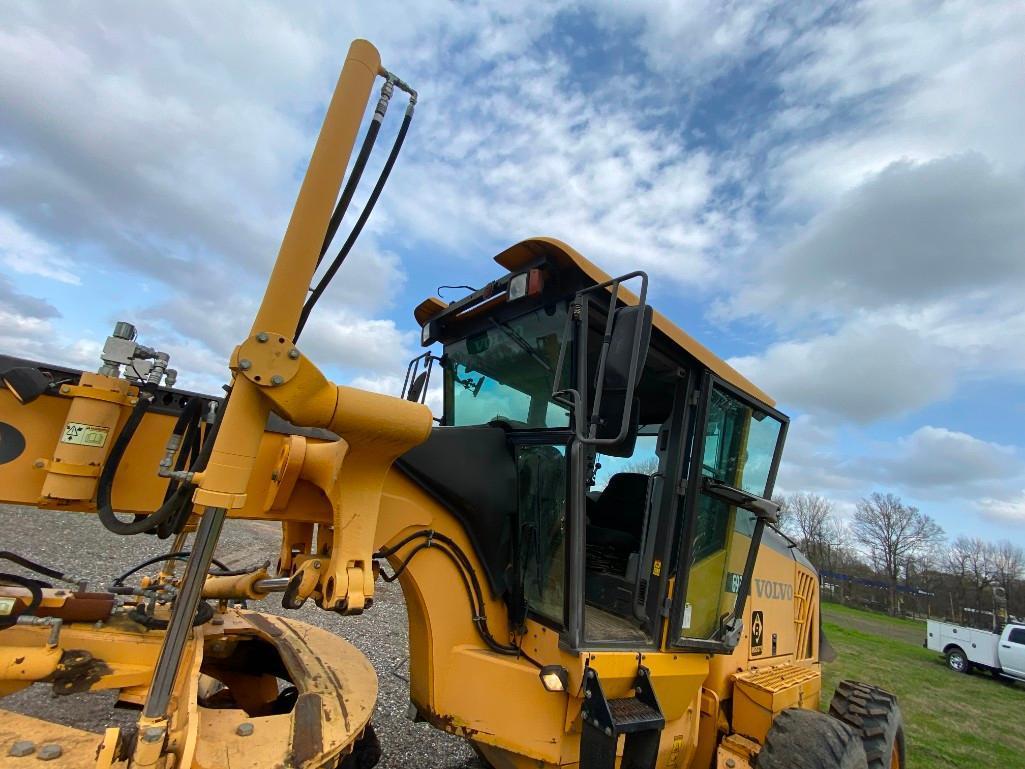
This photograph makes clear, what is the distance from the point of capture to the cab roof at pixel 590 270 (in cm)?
251

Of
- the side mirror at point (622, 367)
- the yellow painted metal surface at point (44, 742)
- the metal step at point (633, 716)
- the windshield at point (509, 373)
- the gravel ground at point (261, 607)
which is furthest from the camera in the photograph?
the gravel ground at point (261, 607)

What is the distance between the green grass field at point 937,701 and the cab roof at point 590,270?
6.86m

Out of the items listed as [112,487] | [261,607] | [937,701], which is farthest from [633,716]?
[937,701]

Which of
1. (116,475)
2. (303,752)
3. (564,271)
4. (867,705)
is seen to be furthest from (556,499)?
(867,705)

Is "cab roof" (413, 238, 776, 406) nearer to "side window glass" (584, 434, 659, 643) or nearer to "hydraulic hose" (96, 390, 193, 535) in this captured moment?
"side window glass" (584, 434, 659, 643)

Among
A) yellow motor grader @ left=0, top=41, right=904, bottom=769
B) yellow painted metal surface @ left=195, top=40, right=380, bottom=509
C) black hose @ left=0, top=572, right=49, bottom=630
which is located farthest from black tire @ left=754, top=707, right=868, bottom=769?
black hose @ left=0, top=572, right=49, bottom=630

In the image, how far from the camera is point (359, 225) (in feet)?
6.42

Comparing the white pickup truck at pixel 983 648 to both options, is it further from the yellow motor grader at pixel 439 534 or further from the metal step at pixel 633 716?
the metal step at pixel 633 716

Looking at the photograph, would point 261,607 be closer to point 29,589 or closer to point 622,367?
point 29,589

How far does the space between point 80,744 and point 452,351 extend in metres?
2.42

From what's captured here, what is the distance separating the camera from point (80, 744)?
1.59 metres

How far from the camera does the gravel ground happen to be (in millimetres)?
4398

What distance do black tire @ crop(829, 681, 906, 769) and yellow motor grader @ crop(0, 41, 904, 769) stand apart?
2cm

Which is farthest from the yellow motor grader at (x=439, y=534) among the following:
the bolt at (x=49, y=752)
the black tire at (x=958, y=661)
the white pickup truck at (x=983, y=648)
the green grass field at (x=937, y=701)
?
the black tire at (x=958, y=661)
